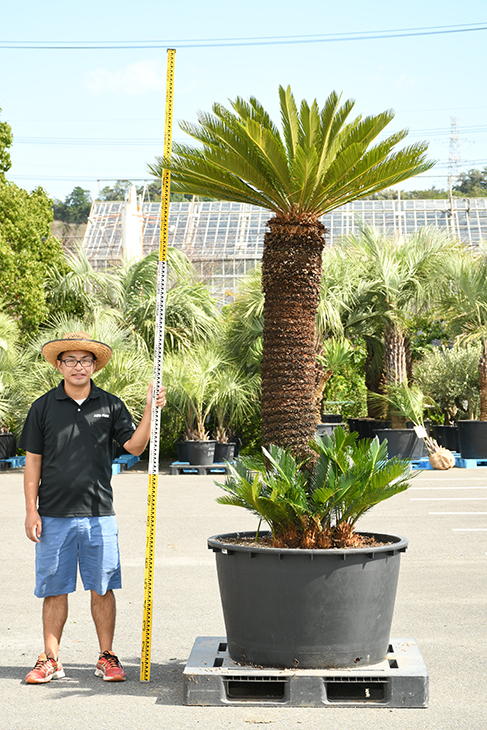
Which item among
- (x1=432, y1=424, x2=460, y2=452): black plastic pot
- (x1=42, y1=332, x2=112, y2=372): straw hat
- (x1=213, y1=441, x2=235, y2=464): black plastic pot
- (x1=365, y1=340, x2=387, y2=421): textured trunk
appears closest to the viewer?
(x1=42, y1=332, x2=112, y2=372): straw hat

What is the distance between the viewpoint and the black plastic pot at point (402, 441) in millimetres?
16266

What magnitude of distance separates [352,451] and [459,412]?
13545mm

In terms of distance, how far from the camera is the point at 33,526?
14.5ft

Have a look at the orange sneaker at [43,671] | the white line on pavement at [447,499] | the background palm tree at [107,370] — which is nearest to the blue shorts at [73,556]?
the orange sneaker at [43,671]

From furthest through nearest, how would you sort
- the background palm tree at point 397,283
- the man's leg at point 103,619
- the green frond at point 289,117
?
the background palm tree at point 397,283 → the green frond at point 289,117 → the man's leg at point 103,619

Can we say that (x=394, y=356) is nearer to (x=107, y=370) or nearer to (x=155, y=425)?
(x=107, y=370)

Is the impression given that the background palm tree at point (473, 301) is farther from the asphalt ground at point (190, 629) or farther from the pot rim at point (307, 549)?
the pot rim at point (307, 549)

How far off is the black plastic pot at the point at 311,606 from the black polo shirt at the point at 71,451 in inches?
33.9

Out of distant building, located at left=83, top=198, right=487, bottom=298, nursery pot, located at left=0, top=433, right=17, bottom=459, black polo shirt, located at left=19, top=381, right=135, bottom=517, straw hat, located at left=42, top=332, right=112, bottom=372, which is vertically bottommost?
black polo shirt, located at left=19, top=381, right=135, bottom=517

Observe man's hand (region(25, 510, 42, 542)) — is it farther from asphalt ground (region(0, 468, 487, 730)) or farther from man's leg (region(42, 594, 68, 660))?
asphalt ground (region(0, 468, 487, 730))

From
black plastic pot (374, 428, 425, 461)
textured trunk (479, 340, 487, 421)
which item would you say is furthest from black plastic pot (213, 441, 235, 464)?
textured trunk (479, 340, 487, 421)

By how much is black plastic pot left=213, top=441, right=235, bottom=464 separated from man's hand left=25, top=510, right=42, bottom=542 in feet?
39.6

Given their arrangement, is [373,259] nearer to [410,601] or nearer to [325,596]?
[410,601]

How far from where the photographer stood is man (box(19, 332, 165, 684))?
14.5 ft
